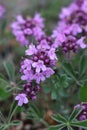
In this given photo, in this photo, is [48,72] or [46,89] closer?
[48,72]

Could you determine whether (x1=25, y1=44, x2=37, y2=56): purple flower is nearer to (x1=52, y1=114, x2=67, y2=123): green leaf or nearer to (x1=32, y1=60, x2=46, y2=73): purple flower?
(x1=32, y1=60, x2=46, y2=73): purple flower

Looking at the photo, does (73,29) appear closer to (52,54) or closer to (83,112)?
(52,54)

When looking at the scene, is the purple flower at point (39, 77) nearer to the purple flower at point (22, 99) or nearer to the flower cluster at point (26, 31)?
the purple flower at point (22, 99)

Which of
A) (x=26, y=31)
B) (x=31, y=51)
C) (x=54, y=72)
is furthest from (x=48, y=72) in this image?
(x=26, y=31)

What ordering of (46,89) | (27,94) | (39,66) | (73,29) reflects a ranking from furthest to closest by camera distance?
1. (73,29)
2. (46,89)
3. (27,94)
4. (39,66)

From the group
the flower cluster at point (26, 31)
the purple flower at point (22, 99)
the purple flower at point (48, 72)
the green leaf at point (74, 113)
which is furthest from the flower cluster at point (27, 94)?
the flower cluster at point (26, 31)

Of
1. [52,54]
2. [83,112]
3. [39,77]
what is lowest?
[83,112]

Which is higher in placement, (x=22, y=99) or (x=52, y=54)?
(x=52, y=54)

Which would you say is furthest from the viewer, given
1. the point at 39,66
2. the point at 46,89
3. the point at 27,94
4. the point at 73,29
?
the point at 73,29

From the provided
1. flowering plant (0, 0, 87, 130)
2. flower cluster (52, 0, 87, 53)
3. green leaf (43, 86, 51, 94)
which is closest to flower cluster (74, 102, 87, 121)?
flowering plant (0, 0, 87, 130)
